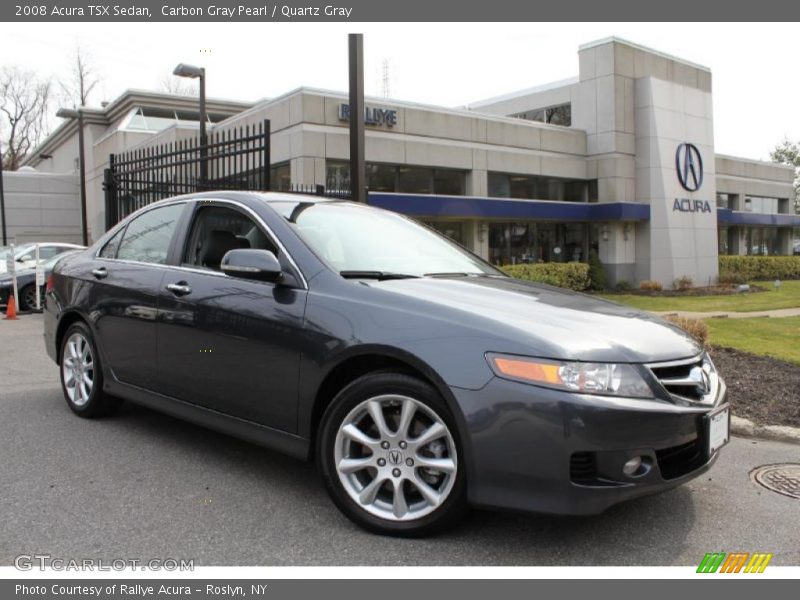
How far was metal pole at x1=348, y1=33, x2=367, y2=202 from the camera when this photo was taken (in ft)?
24.5

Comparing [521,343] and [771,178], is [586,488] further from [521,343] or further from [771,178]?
[771,178]

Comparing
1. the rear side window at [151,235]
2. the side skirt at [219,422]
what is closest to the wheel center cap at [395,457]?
the side skirt at [219,422]

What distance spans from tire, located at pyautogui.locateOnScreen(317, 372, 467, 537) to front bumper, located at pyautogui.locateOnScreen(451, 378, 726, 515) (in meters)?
0.14

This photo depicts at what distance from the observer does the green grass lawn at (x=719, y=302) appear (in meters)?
15.7

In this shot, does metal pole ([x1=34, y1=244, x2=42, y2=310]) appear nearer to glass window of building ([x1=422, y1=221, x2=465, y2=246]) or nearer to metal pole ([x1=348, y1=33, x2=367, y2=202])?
metal pole ([x1=348, y1=33, x2=367, y2=202])

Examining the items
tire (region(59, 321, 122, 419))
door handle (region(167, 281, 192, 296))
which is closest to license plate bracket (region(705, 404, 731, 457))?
door handle (region(167, 281, 192, 296))

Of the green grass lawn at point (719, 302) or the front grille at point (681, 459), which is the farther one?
the green grass lawn at point (719, 302)

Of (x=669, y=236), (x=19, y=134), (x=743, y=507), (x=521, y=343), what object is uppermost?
(x=19, y=134)

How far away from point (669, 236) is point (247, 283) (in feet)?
74.3

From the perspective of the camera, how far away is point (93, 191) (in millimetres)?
32500

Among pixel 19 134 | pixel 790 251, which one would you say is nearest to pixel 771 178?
pixel 790 251

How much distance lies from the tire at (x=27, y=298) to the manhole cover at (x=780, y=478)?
14177mm

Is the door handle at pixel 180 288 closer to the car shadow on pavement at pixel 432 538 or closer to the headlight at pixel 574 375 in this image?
the car shadow on pavement at pixel 432 538

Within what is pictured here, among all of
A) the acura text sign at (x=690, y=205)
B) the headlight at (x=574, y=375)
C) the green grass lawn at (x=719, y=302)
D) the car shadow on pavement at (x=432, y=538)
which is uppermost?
the acura text sign at (x=690, y=205)
